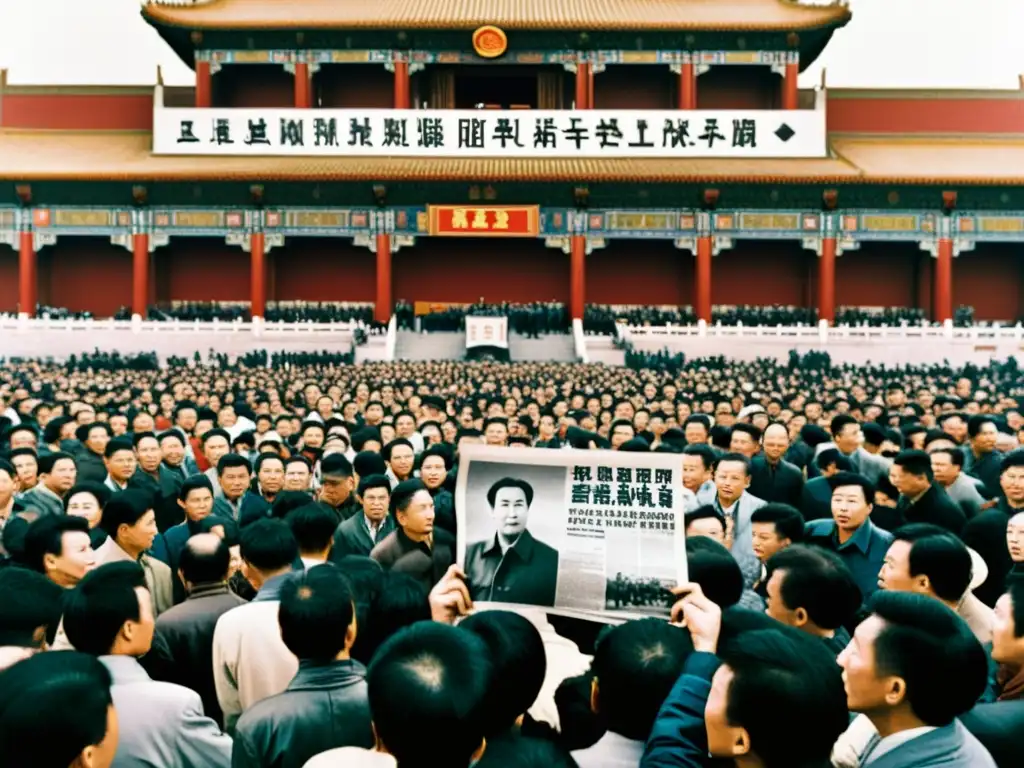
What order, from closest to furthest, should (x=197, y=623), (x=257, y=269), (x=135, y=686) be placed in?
(x=135, y=686) < (x=197, y=623) < (x=257, y=269)

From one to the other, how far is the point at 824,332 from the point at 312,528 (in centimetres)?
2045

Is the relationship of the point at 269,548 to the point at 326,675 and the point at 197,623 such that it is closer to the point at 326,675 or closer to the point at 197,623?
the point at 197,623

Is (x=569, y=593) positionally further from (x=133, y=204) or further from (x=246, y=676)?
(x=133, y=204)

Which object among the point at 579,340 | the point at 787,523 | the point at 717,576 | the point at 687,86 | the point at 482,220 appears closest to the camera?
the point at 717,576

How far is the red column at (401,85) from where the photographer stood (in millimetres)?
26844

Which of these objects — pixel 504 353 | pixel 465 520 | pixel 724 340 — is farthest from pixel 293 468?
pixel 724 340

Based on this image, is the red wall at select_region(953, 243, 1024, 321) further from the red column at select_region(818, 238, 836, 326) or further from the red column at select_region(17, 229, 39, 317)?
the red column at select_region(17, 229, 39, 317)

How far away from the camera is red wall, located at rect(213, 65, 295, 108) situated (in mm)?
28406

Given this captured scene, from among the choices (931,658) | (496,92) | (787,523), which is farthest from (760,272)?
(931,658)

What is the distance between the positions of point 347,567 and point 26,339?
72.6 feet

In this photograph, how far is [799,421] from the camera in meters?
9.84

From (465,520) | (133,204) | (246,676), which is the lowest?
(246,676)

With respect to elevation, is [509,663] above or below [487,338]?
below

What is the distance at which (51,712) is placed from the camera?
215cm
